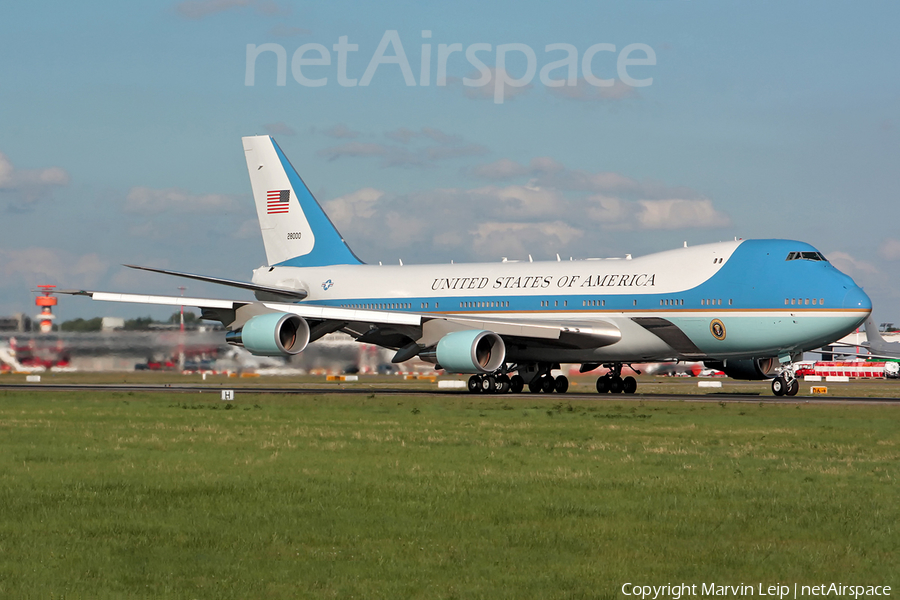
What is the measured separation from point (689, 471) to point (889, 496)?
2993mm

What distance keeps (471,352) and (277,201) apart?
16.5 m

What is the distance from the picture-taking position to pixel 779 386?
35156mm

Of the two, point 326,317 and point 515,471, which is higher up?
point 326,317

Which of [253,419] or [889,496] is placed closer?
[889,496]

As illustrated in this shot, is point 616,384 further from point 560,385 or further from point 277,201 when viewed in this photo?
point 277,201

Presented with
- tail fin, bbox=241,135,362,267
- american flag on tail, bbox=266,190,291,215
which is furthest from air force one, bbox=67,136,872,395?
american flag on tail, bbox=266,190,291,215

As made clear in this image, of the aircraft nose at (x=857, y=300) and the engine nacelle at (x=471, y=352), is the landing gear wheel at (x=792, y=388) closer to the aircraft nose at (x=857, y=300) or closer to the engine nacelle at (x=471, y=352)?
the aircraft nose at (x=857, y=300)

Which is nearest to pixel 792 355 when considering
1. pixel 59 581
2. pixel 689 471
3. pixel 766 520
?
pixel 689 471

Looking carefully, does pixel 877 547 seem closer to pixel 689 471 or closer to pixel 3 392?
pixel 689 471

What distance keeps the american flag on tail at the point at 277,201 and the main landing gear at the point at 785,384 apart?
22784mm

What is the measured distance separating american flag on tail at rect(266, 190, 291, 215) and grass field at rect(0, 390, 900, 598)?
25.4 metres

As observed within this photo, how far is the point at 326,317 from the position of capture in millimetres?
36969

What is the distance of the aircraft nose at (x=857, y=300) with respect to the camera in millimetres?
32594

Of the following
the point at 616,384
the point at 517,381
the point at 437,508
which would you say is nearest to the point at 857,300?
the point at 616,384
